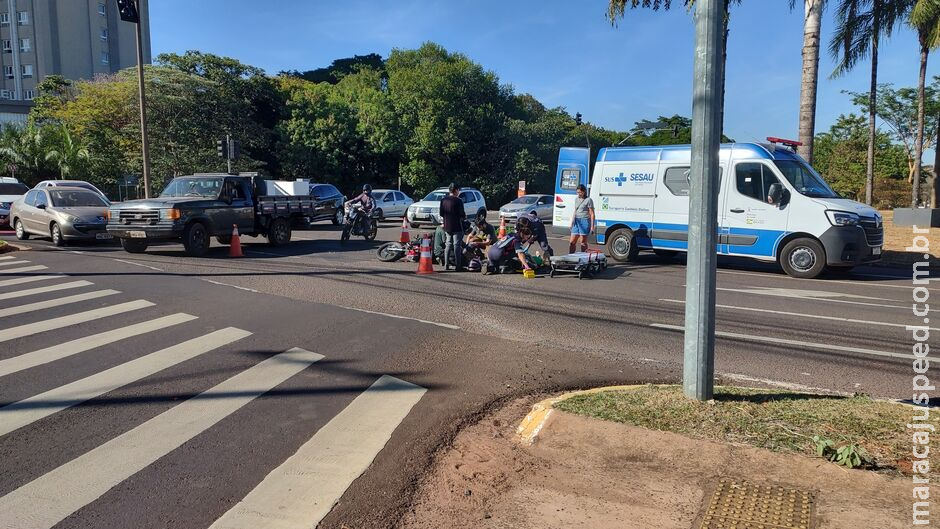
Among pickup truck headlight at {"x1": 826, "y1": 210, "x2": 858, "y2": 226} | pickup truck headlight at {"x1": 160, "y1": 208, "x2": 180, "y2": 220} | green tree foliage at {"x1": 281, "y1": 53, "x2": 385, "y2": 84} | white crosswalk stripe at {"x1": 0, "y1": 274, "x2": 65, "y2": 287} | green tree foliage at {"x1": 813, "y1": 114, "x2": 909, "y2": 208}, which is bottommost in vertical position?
white crosswalk stripe at {"x1": 0, "y1": 274, "x2": 65, "y2": 287}

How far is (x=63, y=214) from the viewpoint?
17.5 metres

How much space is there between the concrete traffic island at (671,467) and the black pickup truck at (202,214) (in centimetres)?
1257

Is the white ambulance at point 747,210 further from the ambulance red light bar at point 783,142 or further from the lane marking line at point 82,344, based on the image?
the lane marking line at point 82,344

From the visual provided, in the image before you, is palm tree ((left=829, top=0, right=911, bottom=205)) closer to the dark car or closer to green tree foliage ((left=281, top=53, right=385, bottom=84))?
the dark car

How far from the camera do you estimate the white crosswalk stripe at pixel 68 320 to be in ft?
24.9

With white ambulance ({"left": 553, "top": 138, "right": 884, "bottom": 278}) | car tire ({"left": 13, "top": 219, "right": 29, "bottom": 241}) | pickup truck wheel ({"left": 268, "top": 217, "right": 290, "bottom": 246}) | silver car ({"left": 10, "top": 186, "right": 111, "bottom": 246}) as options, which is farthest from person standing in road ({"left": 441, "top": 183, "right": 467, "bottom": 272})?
car tire ({"left": 13, "top": 219, "right": 29, "bottom": 241})

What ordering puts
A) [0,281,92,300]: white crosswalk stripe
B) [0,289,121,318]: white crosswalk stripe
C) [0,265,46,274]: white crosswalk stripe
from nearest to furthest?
[0,289,121,318]: white crosswalk stripe → [0,281,92,300]: white crosswalk stripe → [0,265,46,274]: white crosswalk stripe

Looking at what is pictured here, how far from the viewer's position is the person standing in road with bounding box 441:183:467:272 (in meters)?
13.2

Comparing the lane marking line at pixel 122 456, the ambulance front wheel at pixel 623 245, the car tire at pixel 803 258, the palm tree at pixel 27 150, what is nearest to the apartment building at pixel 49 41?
the palm tree at pixel 27 150

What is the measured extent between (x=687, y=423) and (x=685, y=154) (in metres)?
11.1

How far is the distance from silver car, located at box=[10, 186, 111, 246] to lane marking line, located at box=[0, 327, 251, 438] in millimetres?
11759

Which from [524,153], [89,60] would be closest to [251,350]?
[524,153]

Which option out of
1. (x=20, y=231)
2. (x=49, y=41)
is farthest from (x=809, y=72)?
(x=49, y=41)

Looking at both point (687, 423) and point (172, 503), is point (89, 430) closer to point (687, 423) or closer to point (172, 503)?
point (172, 503)
